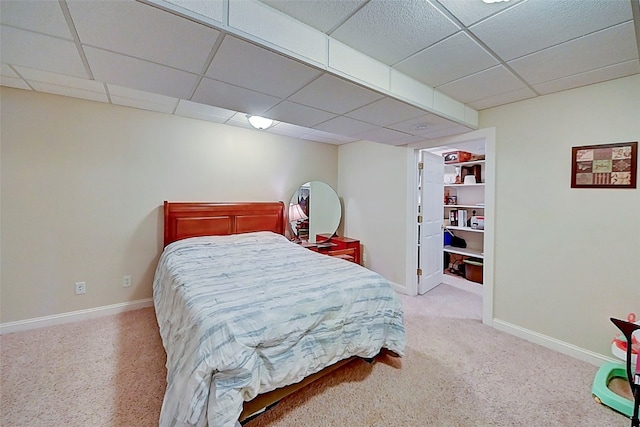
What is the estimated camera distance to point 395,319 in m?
2.17

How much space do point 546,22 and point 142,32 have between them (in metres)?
2.07

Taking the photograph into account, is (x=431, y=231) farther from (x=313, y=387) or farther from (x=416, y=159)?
Result: (x=313, y=387)

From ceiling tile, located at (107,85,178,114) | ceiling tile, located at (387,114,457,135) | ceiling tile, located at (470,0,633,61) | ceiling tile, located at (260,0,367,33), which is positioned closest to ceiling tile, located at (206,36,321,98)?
ceiling tile, located at (260,0,367,33)

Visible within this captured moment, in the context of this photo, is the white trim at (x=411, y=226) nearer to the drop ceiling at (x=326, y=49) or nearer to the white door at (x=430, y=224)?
the white door at (x=430, y=224)

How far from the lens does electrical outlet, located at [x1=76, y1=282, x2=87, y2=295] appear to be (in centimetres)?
285

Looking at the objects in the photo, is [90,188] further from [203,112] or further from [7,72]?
[203,112]

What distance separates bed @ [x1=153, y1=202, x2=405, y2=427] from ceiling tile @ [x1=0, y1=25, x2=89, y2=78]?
155 centimetres

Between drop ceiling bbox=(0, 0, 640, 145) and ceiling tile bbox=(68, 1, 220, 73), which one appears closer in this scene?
ceiling tile bbox=(68, 1, 220, 73)

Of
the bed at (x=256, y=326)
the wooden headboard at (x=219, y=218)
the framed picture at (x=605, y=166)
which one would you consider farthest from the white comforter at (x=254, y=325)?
the framed picture at (x=605, y=166)

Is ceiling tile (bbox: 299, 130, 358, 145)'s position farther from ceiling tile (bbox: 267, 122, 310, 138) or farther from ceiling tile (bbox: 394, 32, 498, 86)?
ceiling tile (bbox: 394, 32, 498, 86)

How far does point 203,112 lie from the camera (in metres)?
3.16

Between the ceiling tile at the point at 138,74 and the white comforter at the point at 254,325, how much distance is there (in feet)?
4.63

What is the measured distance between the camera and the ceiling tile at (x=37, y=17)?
1.17 metres

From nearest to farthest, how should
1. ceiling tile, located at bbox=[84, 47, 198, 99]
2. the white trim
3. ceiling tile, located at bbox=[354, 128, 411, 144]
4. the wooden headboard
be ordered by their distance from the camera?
ceiling tile, located at bbox=[84, 47, 198, 99], ceiling tile, located at bbox=[354, 128, 411, 144], the wooden headboard, the white trim
